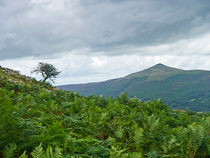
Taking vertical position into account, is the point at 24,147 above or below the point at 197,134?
above

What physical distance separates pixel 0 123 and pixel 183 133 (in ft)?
16.2

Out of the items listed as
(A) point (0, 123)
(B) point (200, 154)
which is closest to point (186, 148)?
(B) point (200, 154)

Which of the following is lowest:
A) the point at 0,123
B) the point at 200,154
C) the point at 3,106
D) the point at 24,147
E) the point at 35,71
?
the point at 200,154

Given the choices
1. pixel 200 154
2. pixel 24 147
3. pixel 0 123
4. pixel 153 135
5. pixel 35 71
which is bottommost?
pixel 200 154

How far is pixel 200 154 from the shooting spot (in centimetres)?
516

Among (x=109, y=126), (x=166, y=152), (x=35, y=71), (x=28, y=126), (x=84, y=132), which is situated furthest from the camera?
(x=35, y=71)

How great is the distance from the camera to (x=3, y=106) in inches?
152

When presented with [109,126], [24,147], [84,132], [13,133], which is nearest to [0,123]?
[13,133]

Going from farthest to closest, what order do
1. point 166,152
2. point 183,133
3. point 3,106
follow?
point 183,133, point 166,152, point 3,106

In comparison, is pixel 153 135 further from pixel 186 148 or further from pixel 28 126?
pixel 28 126

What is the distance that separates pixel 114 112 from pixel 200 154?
14.6 feet

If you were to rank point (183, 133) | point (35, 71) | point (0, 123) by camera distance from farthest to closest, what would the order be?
point (35, 71), point (183, 133), point (0, 123)

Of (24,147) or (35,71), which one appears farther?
(35,71)

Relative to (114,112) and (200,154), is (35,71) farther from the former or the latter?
(200,154)
